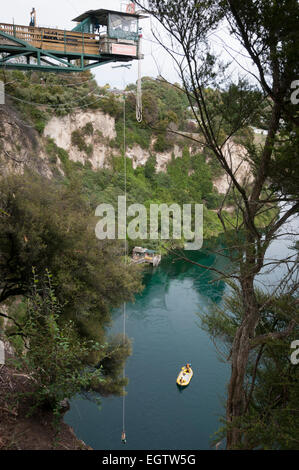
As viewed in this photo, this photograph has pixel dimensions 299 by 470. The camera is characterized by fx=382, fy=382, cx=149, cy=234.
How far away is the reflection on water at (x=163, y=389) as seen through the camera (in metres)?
9.60

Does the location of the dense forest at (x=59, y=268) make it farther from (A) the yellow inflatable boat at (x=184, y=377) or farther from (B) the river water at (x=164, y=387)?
(A) the yellow inflatable boat at (x=184, y=377)

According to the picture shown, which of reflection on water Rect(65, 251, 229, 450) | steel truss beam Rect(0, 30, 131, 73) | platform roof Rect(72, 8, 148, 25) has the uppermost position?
platform roof Rect(72, 8, 148, 25)

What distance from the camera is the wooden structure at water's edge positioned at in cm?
993

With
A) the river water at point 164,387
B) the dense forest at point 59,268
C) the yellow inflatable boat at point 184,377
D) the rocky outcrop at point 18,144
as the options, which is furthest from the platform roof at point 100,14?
the yellow inflatable boat at point 184,377

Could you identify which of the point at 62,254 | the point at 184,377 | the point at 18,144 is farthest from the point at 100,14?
the point at 184,377

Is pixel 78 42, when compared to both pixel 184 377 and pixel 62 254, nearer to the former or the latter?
pixel 62 254

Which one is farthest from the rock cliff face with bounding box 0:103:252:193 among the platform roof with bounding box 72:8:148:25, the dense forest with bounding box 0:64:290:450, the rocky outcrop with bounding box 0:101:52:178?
the platform roof with bounding box 72:8:148:25

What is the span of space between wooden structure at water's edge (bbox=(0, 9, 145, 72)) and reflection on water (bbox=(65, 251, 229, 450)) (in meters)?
6.44

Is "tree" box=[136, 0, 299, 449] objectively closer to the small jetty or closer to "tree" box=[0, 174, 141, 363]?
"tree" box=[0, 174, 141, 363]

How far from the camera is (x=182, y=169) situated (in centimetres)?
3080

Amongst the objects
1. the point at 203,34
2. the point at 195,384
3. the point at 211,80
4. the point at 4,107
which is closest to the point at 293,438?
the point at 211,80

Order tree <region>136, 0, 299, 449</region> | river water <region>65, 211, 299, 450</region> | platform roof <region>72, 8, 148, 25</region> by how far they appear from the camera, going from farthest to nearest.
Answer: platform roof <region>72, 8, 148, 25</region> < river water <region>65, 211, 299, 450</region> < tree <region>136, 0, 299, 449</region>

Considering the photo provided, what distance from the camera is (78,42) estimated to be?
34.5 ft

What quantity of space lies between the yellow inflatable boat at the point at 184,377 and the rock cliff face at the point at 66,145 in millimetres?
6559
